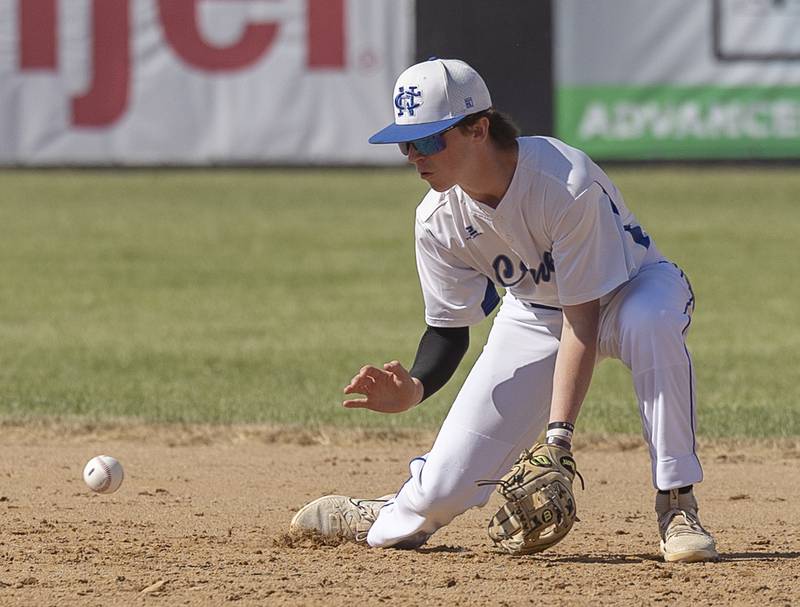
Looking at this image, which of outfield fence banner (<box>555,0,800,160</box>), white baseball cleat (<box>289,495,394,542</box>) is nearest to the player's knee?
white baseball cleat (<box>289,495,394,542</box>)

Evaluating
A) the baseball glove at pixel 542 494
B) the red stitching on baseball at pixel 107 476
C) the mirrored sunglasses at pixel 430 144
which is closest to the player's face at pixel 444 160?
the mirrored sunglasses at pixel 430 144

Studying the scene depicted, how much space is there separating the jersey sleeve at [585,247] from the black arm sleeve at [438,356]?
1.73 feet

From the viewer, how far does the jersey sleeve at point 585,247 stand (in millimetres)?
4062

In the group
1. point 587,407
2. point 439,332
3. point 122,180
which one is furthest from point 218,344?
point 122,180

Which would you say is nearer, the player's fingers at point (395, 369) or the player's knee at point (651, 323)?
the player's knee at point (651, 323)

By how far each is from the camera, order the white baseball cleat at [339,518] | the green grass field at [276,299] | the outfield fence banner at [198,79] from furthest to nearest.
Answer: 1. the outfield fence banner at [198,79]
2. the green grass field at [276,299]
3. the white baseball cleat at [339,518]

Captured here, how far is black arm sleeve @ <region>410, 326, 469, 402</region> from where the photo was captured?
4492 mm

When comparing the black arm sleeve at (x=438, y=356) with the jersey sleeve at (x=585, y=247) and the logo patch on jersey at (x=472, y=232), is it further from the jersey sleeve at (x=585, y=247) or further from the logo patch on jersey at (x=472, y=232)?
the jersey sleeve at (x=585, y=247)

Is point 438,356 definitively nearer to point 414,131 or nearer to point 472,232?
point 472,232

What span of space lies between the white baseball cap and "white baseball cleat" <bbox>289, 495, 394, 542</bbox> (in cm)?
123

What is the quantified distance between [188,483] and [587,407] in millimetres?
2582

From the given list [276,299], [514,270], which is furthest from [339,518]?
[276,299]

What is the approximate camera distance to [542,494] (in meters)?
4.09

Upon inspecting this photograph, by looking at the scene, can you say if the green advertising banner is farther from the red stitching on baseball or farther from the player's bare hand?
the player's bare hand
